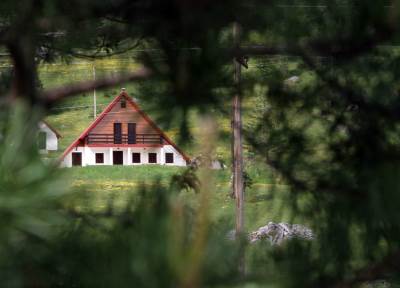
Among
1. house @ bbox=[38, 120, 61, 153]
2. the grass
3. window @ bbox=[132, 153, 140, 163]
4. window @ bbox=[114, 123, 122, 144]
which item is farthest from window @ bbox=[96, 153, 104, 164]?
house @ bbox=[38, 120, 61, 153]

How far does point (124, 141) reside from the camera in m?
3.30

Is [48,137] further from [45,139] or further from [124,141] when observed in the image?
[124,141]

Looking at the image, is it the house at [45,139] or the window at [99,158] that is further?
the window at [99,158]

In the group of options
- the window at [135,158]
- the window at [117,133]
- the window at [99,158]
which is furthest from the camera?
the window at [99,158]

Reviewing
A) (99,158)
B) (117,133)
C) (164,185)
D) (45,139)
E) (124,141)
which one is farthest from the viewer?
(99,158)

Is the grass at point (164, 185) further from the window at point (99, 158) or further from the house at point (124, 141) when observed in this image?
→ the window at point (99, 158)

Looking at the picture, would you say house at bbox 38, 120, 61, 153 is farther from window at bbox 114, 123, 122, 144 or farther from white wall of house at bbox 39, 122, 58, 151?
window at bbox 114, 123, 122, 144

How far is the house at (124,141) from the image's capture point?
1.92ft

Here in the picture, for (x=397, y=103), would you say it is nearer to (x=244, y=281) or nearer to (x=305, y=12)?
(x=305, y=12)

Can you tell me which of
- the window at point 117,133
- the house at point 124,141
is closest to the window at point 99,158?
the house at point 124,141

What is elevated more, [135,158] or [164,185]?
[164,185]

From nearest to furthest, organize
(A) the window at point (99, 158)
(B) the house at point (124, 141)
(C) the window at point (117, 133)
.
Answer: (B) the house at point (124, 141)
(C) the window at point (117, 133)
(A) the window at point (99, 158)

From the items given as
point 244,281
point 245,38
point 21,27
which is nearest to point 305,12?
point 245,38

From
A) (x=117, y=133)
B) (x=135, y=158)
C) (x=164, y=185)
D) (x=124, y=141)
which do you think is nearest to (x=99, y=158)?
(x=135, y=158)
